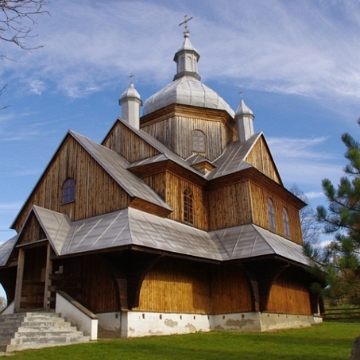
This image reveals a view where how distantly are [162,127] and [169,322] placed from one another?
971 cm

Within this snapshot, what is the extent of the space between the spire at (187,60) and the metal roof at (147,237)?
33.4 ft

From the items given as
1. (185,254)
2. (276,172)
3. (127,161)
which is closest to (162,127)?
(127,161)

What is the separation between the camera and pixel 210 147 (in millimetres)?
20109

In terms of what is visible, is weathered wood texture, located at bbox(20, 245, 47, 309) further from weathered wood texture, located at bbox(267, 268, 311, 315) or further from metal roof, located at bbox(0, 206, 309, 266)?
weathered wood texture, located at bbox(267, 268, 311, 315)

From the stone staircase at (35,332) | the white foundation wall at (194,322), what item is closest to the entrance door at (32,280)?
the stone staircase at (35,332)

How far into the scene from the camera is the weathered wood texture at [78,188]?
47.8 ft

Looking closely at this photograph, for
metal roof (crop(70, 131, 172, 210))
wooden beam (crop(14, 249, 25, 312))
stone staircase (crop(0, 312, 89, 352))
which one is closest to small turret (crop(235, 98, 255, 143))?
metal roof (crop(70, 131, 172, 210))

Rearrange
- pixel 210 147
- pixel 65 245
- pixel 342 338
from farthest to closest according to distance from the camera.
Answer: pixel 210 147, pixel 65 245, pixel 342 338

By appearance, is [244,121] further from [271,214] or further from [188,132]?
[271,214]

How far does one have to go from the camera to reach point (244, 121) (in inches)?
830

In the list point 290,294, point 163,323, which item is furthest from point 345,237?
point 290,294

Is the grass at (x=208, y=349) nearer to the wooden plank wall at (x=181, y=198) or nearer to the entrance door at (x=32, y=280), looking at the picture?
the entrance door at (x=32, y=280)

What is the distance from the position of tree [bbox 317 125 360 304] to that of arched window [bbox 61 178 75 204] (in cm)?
915

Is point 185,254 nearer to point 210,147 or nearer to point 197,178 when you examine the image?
point 197,178
